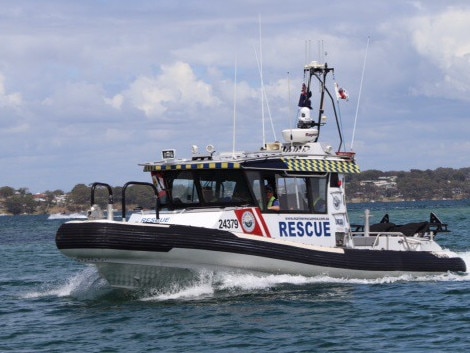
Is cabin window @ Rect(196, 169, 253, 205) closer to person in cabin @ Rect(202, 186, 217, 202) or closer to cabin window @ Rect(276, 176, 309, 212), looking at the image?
person in cabin @ Rect(202, 186, 217, 202)

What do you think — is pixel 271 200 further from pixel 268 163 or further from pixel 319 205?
pixel 319 205

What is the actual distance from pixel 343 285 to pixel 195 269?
307cm

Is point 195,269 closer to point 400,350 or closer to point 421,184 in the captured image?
point 400,350

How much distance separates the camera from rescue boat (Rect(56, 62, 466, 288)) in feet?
60.2

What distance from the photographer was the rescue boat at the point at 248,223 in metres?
18.3

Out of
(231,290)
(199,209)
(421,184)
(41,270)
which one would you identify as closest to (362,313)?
(231,290)

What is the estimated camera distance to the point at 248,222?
19.8m

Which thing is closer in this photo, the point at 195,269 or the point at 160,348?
the point at 160,348

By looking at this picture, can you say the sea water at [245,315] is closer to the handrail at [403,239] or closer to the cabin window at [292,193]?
the handrail at [403,239]

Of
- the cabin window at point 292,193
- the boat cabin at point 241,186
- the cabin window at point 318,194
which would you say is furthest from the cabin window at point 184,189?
the cabin window at point 318,194

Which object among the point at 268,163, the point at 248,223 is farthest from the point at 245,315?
the point at 268,163

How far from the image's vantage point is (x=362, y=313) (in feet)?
56.9

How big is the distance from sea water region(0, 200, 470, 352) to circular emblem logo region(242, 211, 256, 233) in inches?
36.1

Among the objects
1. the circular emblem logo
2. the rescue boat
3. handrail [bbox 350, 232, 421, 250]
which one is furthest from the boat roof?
handrail [bbox 350, 232, 421, 250]
